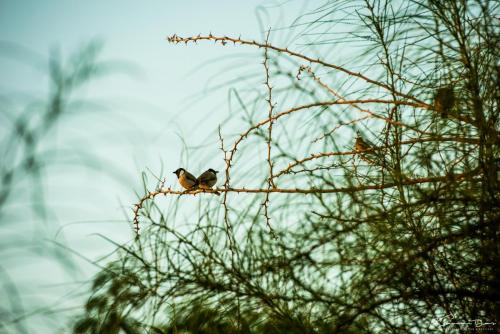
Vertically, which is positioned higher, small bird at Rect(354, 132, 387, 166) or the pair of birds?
the pair of birds

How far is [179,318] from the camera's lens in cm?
127

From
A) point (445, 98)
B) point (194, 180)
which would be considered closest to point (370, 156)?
point (445, 98)

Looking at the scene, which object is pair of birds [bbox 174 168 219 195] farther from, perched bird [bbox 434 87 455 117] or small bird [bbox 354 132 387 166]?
perched bird [bbox 434 87 455 117]

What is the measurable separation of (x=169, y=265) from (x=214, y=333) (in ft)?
0.77

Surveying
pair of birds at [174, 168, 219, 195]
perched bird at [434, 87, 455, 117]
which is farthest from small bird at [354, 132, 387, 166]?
pair of birds at [174, 168, 219, 195]

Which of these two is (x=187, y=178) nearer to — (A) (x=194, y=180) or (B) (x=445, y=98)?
(A) (x=194, y=180)

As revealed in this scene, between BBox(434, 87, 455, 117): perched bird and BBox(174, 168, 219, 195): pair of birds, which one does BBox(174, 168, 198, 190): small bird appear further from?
BBox(434, 87, 455, 117): perched bird

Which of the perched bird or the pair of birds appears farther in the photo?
the pair of birds

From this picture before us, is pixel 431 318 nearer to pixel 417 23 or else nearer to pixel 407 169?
pixel 407 169

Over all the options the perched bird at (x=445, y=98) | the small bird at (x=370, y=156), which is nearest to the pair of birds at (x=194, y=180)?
the small bird at (x=370, y=156)

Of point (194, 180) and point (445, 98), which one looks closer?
point (445, 98)

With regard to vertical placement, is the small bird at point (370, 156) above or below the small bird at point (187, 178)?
below

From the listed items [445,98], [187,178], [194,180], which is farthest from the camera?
[187,178]

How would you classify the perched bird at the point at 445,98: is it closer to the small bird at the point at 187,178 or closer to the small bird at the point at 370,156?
the small bird at the point at 370,156
